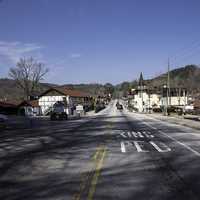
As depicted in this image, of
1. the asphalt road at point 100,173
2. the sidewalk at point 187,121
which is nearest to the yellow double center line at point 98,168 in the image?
Result: the asphalt road at point 100,173

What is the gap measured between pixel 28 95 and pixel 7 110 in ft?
54.7

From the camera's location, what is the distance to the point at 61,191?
9.19m

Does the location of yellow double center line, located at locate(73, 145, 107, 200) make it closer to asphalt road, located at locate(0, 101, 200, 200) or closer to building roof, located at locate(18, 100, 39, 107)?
asphalt road, located at locate(0, 101, 200, 200)

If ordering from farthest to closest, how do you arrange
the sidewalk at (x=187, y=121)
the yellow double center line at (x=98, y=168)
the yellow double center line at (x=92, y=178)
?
the sidewalk at (x=187, y=121), the yellow double center line at (x=98, y=168), the yellow double center line at (x=92, y=178)

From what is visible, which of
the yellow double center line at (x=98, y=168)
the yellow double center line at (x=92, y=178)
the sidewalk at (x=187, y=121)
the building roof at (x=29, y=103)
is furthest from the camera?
the building roof at (x=29, y=103)

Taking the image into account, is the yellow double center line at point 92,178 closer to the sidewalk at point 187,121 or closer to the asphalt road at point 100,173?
the asphalt road at point 100,173

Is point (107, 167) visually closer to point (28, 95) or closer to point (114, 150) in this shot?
point (114, 150)

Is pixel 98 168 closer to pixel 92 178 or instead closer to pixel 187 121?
pixel 92 178

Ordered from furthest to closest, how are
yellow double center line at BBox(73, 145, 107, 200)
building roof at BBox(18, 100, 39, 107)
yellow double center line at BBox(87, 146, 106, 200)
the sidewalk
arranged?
building roof at BBox(18, 100, 39, 107) < the sidewalk < yellow double center line at BBox(87, 146, 106, 200) < yellow double center line at BBox(73, 145, 107, 200)

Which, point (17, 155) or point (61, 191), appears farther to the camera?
point (17, 155)

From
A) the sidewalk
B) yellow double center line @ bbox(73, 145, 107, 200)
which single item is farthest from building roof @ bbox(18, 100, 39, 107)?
yellow double center line @ bbox(73, 145, 107, 200)

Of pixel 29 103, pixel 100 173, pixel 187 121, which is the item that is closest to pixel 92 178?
pixel 100 173

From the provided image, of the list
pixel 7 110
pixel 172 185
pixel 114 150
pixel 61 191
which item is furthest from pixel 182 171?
pixel 7 110

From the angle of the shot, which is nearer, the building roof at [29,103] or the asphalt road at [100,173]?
the asphalt road at [100,173]
